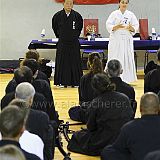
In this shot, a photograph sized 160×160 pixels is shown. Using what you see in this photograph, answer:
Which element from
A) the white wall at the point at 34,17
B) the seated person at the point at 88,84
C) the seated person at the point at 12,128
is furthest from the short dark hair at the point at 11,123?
the white wall at the point at 34,17

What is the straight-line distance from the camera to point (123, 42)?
9.22 m

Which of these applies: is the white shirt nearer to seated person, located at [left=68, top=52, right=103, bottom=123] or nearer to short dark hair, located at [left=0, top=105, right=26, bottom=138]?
short dark hair, located at [left=0, top=105, right=26, bottom=138]

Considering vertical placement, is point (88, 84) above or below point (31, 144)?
above

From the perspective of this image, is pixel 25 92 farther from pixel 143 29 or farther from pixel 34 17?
pixel 34 17

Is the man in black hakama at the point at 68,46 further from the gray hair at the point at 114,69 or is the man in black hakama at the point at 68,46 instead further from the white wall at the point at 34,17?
the gray hair at the point at 114,69

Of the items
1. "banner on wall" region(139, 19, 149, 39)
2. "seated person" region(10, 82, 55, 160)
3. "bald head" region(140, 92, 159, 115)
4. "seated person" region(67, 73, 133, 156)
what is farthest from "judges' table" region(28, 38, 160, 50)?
"bald head" region(140, 92, 159, 115)

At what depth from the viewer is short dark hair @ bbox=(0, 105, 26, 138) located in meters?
2.59

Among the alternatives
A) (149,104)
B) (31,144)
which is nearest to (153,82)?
(149,104)

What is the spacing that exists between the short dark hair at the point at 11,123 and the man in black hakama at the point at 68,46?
633 cm

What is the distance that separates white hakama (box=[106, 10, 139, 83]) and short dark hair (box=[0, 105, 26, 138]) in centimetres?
657

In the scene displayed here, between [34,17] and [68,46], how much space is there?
3030mm

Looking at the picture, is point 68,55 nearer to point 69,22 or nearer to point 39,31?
point 69,22

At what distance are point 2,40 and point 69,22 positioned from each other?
134 inches

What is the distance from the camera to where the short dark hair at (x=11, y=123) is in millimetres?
2592
